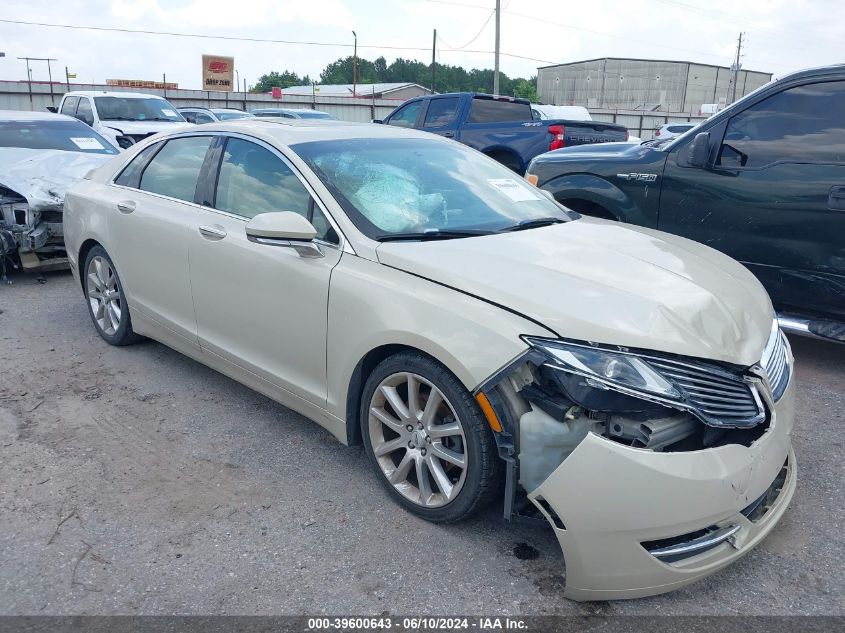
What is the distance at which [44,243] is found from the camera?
6.80 m

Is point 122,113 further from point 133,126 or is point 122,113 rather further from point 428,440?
point 428,440

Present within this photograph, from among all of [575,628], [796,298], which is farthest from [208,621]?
[796,298]

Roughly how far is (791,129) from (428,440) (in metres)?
3.44

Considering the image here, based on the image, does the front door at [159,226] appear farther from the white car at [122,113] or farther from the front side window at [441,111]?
the white car at [122,113]

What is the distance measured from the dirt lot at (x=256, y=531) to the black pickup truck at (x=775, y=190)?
0.71 meters

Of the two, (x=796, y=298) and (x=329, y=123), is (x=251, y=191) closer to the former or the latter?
(x=329, y=123)

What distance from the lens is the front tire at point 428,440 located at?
2666 millimetres

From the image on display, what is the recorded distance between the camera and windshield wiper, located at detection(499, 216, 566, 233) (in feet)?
11.4

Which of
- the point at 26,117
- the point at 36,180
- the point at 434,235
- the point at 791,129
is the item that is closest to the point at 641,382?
the point at 434,235

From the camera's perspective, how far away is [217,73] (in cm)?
4806

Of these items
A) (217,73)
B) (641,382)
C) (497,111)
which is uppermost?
(217,73)

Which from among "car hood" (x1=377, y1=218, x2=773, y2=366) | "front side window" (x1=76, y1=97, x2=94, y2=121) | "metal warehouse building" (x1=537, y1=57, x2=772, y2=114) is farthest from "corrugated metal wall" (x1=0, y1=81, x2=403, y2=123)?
"metal warehouse building" (x1=537, y1=57, x2=772, y2=114)

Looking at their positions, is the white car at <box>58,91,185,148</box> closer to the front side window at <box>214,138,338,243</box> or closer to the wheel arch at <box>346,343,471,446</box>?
the front side window at <box>214,138,338,243</box>

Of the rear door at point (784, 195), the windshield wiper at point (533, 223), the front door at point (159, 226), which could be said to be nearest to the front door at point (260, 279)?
the front door at point (159, 226)
